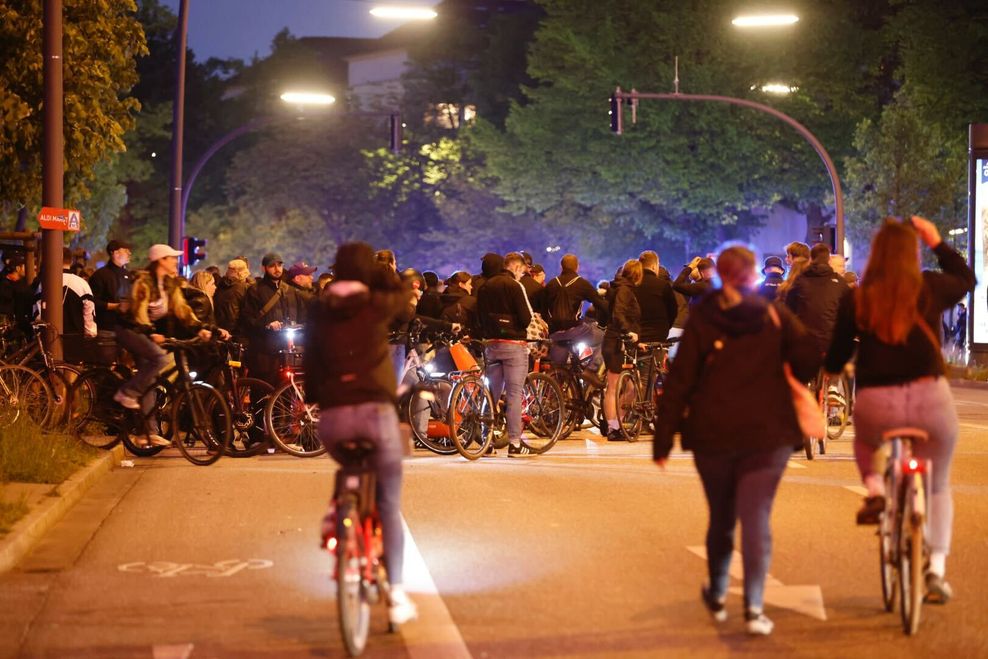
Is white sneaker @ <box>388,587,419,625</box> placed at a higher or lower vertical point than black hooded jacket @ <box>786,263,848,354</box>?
lower

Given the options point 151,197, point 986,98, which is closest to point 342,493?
point 986,98

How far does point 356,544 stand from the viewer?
A: 7.25 metres

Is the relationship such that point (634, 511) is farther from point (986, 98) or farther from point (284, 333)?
point (986, 98)

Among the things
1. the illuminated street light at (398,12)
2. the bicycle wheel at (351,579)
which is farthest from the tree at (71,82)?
the bicycle wheel at (351,579)

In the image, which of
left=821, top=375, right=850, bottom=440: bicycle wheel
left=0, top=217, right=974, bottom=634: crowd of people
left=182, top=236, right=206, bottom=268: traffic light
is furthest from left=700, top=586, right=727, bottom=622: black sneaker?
left=182, top=236, right=206, bottom=268: traffic light

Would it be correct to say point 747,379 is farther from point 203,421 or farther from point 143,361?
point 143,361

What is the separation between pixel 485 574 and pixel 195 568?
1.65 m

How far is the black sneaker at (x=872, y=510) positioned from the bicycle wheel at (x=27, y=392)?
10030 millimetres

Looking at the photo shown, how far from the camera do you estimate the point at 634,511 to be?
12.2 m

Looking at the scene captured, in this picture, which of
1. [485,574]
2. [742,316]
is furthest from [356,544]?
[485,574]

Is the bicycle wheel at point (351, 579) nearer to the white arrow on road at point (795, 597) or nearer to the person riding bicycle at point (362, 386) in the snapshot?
the person riding bicycle at point (362, 386)

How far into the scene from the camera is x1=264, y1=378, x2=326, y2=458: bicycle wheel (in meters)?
16.0

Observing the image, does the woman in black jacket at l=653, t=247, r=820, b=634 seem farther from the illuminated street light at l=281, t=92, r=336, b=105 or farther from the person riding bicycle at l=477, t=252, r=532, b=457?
the illuminated street light at l=281, t=92, r=336, b=105

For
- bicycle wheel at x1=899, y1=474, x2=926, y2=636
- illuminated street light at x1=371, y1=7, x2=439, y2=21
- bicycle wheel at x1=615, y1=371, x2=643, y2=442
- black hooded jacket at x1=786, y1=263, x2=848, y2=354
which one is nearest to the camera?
bicycle wheel at x1=899, y1=474, x2=926, y2=636
